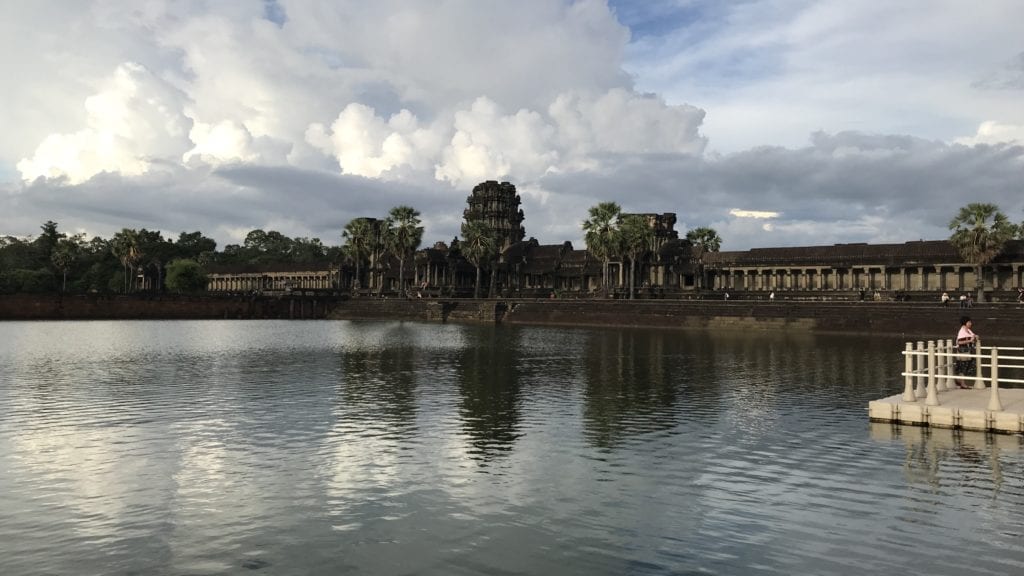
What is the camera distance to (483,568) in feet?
32.9

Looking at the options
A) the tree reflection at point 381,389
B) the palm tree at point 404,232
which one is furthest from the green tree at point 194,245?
the tree reflection at point 381,389

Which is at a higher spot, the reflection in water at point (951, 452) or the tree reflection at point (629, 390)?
the reflection in water at point (951, 452)

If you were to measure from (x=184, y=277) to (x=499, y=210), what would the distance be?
186 feet

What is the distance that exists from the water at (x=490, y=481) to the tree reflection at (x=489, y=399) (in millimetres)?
149

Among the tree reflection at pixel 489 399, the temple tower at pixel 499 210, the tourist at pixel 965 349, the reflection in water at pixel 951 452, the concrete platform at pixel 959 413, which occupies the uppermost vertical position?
the temple tower at pixel 499 210

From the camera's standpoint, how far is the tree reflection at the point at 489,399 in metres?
17.8

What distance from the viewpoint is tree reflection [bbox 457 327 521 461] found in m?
17.8

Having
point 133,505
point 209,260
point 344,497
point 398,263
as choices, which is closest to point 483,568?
point 344,497

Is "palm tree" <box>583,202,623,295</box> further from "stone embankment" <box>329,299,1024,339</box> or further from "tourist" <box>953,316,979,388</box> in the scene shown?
"tourist" <box>953,316,979,388</box>

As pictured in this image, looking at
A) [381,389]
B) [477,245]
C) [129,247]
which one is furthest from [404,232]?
[381,389]

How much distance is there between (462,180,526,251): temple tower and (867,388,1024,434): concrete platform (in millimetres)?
116833

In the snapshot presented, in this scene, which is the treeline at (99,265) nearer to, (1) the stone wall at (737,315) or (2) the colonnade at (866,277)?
(1) the stone wall at (737,315)

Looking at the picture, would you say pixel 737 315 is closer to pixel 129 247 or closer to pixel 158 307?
pixel 158 307

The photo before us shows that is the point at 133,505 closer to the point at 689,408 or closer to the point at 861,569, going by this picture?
the point at 861,569
